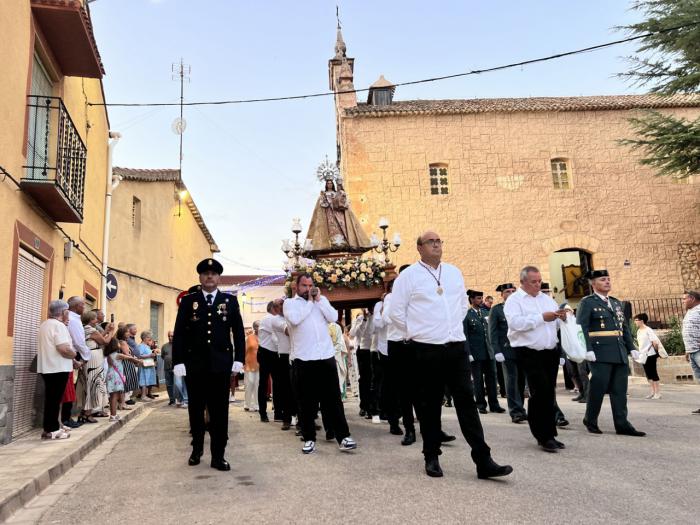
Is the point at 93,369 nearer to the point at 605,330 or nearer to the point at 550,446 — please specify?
the point at 550,446

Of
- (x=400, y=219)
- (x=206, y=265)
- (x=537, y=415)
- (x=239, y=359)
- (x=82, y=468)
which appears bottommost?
(x=82, y=468)

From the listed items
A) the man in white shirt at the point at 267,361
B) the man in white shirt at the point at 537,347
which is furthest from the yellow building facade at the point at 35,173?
the man in white shirt at the point at 537,347

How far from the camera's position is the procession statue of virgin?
33.9 feet

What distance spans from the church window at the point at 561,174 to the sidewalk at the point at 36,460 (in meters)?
20.0

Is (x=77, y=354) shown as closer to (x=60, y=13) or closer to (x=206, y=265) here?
(x=206, y=265)

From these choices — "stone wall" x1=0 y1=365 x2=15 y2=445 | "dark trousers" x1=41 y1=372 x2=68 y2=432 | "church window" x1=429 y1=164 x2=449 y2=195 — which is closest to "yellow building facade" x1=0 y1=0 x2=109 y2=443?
"stone wall" x1=0 y1=365 x2=15 y2=445

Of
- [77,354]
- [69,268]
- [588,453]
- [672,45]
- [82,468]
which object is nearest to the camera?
[588,453]

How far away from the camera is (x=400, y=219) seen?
22.2m

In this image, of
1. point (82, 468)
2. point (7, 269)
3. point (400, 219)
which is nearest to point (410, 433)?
point (82, 468)

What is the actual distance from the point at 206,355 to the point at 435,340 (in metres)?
2.19

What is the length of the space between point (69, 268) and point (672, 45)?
18.2m

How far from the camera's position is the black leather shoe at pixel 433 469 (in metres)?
4.38

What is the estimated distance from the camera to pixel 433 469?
4418 mm

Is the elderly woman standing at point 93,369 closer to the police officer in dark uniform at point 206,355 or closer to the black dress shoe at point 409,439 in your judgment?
the police officer in dark uniform at point 206,355
